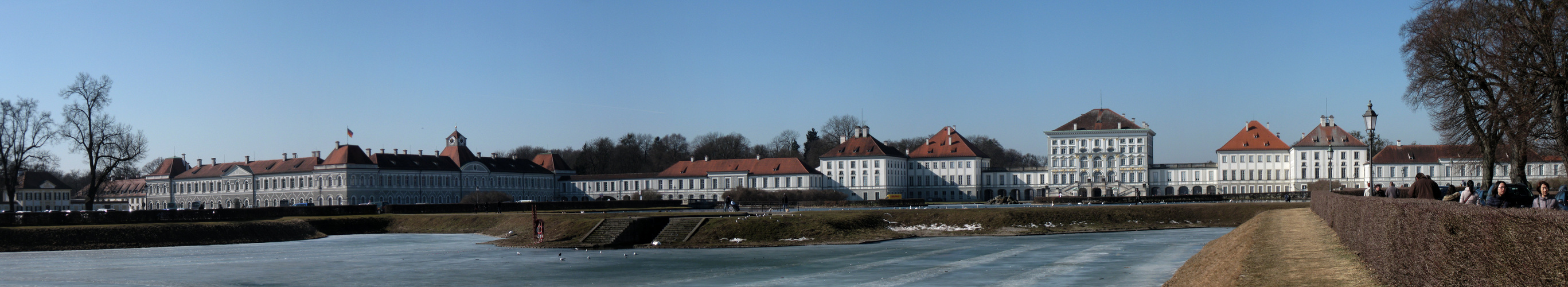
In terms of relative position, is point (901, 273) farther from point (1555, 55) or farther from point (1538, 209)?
point (1538, 209)

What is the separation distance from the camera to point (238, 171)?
113m

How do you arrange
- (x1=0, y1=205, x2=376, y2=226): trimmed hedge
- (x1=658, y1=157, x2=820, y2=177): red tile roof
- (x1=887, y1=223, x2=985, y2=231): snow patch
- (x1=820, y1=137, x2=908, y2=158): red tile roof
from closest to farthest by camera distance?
Result: (x1=887, y1=223, x2=985, y2=231): snow patch < (x1=0, y1=205, x2=376, y2=226): trimmed hedge < (x1=658, y1=157, x2=820, y2=177): red tile roof < (x1=820, y1=137, x2=908, y2=158): red tile roof

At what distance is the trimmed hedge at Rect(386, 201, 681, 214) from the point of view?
210ft

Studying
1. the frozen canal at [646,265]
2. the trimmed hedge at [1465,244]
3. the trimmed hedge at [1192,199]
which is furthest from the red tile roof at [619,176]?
the trimmed hedge at [1465,244]

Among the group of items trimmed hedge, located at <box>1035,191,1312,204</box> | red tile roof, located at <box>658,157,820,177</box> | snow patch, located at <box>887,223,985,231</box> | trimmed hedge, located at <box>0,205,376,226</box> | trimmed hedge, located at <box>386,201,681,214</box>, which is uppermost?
red tile roof, located at <box>658,157,820,177</box>

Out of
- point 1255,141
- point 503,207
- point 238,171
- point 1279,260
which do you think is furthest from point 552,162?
point 1279,260

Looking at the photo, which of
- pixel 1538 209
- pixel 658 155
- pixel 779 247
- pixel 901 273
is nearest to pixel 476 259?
pixel 779 247

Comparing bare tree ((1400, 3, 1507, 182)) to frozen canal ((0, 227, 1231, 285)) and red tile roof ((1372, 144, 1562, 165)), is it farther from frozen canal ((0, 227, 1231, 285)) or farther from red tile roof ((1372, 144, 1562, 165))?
red tile roof ((1372, 144, 1562, 165))

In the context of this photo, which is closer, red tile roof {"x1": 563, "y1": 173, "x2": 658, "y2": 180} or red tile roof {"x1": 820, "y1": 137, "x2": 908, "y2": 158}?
red tile roof {"x1": 820, "y1": 137, "x2": 908, "y2": 158}

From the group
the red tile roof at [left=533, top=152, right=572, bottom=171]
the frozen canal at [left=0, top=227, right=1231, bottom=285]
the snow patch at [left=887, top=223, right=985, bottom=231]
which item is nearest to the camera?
the frozen canal at [left=0, top=227, right=1231, bottom=285]

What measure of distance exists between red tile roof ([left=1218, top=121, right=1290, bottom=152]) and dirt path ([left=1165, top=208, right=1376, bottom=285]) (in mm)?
87227

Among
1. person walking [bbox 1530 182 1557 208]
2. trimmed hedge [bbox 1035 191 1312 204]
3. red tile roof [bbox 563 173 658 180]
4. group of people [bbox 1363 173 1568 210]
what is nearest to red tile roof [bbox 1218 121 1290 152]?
trimmed hedge [bbox 1035 191 1312 204]

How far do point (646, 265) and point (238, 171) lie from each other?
3834 inches

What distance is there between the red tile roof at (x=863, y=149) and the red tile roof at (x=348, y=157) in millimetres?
45798
